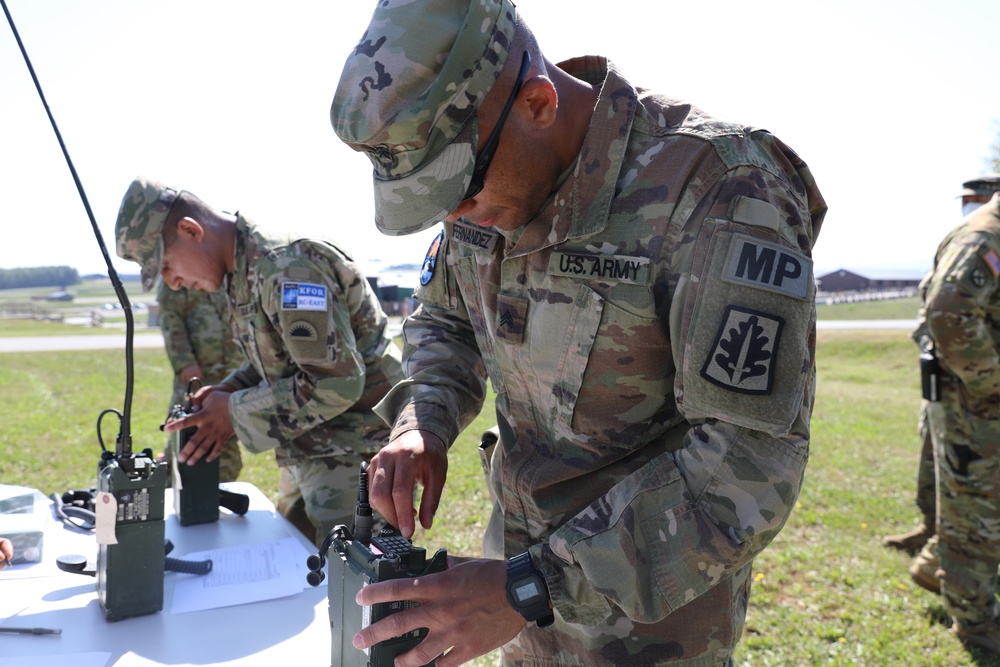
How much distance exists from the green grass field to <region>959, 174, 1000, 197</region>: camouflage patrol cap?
2.27 m

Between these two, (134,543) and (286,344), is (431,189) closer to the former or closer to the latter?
(134,543)

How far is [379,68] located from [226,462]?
14.5ft

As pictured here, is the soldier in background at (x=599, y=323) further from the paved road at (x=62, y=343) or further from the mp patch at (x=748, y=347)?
the paved road at (x=62, y=343)

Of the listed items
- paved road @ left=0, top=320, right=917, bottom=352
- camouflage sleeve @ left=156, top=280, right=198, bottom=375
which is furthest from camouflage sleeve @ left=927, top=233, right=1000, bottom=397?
paved road @ left=0, top=320, right=917, bottom=352

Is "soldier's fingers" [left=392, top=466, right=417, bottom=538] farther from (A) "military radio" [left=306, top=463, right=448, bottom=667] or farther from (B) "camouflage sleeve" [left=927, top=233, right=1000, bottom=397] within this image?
(B) "camouflage sleeve" [left=927, top=233, right=1000, bottom=397]

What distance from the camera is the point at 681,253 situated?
3.50 feet

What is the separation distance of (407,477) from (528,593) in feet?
1.32

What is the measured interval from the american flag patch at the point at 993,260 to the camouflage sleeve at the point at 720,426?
2.83m

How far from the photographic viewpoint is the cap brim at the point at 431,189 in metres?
1.11

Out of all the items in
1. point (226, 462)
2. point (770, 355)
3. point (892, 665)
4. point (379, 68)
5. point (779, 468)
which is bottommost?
point (892, 665)

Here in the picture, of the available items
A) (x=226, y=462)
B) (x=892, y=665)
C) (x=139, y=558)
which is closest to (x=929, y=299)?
(x=892, y=665)

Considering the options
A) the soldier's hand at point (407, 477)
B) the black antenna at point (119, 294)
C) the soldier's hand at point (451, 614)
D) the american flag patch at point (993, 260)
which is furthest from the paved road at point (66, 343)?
the soldier's hand at point (451, 614)

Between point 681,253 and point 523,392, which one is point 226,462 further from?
point 681,253

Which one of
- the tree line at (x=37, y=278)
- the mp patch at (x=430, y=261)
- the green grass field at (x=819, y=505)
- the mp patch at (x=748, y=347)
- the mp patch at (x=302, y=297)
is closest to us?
the mp patch at (x=748, y=347)
